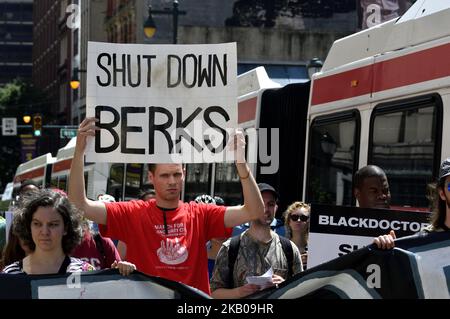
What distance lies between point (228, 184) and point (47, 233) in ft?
34.0

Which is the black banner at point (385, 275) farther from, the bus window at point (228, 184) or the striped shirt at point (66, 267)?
the bus window at point (228, 184)

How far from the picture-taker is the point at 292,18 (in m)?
54.6

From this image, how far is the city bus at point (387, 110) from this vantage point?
9.62m

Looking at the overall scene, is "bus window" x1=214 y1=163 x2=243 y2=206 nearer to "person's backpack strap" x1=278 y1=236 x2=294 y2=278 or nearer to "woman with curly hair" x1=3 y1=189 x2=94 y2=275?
"person's backpack strap" x1=278 y1=236 x2=294 y2=278

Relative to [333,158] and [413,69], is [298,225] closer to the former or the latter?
[413,69]

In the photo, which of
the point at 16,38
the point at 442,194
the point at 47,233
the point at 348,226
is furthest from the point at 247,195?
the point at 16,38

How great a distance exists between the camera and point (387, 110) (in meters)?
10.6

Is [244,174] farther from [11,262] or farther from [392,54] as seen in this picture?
[392,54]

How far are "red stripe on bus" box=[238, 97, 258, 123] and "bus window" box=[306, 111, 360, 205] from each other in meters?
2.35

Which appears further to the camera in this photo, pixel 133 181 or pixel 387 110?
pixel 133 181

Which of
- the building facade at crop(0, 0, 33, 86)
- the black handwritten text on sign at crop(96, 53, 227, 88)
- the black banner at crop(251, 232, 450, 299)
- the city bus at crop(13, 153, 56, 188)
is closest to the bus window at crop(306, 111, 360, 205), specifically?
the black handwritten text on sign at crop(96, 53, 227, 88)

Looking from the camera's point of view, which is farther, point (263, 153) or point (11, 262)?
point (263, 153)

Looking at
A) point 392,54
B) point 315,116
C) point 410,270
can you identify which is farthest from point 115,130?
point 315,116

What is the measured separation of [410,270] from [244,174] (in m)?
1.29
